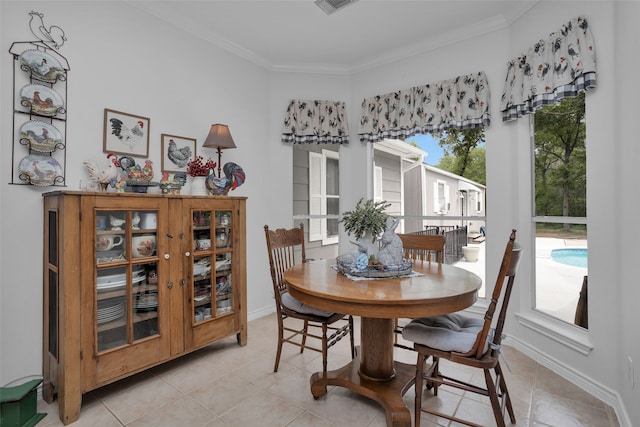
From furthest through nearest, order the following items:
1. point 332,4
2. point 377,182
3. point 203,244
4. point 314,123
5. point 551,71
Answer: point 377,182 < point 314,123 < point 332,4 < point 203,244 < point 551,71

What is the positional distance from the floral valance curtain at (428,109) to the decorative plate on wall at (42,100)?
2731 millimetres

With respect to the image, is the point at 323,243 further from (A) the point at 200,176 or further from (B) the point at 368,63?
(B) the point at 368,63

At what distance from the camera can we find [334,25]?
3.09 meters

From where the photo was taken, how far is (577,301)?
8.05ft

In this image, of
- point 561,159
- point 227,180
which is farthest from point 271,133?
point 561,159

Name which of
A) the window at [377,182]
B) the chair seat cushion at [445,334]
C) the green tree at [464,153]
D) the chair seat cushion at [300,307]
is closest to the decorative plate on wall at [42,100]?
the chair seat cushion at [300,307]

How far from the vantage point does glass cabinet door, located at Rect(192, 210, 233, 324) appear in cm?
258

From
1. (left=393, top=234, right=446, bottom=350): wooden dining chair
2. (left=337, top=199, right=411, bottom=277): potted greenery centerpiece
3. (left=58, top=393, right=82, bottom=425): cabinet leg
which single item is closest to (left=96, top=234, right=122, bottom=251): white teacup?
(left=58, top=393, right=82, bottom=425): cabinet leg

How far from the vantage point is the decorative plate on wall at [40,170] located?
2070 mm

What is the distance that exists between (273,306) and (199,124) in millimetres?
2149

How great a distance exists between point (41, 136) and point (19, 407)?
176 centimetres

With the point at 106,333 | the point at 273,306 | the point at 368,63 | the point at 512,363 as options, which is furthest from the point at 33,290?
the point at 368,63

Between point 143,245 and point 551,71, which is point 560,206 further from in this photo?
point 143,245

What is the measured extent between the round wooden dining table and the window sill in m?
1.01
